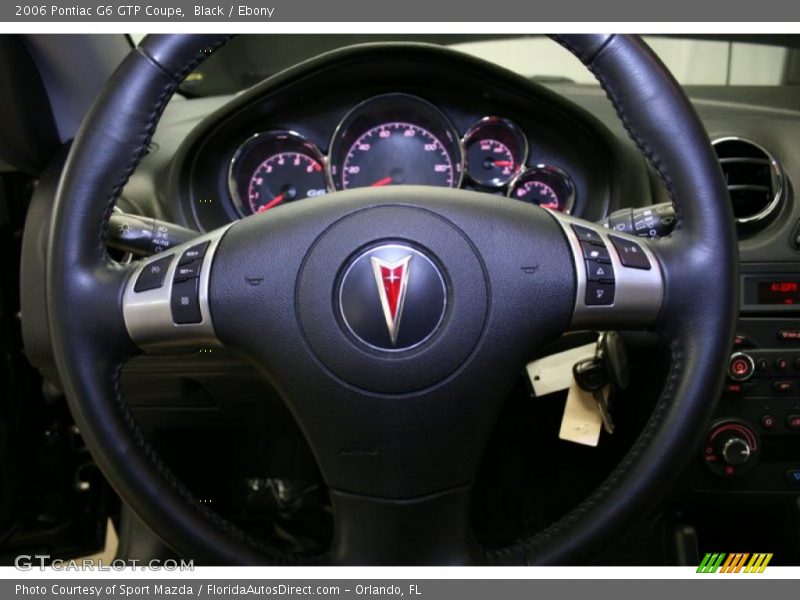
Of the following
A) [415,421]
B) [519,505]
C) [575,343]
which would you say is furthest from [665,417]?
[519,505]

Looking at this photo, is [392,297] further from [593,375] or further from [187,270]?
[593,375]

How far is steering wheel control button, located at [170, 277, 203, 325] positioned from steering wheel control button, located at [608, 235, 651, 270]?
449 millimetres

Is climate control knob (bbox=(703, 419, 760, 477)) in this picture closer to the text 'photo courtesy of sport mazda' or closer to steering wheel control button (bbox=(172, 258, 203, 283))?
the text 'photo courtesy of sport mazda'

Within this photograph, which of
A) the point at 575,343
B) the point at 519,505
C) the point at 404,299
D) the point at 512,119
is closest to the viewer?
the point at 404,299

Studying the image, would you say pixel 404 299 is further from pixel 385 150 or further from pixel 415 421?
A: pixel 385 150

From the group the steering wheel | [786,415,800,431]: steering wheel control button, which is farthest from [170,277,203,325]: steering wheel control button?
[786,415,800,431]: steering wheel control button

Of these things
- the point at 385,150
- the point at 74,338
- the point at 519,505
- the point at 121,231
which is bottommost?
the point at 519,505

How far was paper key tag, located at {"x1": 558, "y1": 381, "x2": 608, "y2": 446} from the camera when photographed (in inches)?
43.3

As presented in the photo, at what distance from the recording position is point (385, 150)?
1.34 metres

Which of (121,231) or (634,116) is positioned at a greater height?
(634,116)

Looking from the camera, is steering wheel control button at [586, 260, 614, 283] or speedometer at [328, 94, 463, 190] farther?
speedometer at [328, 94, 463, 190]

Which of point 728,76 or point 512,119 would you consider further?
point 728,76

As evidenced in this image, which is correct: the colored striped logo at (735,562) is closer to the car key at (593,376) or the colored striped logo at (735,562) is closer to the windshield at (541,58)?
the car key at (593,376)

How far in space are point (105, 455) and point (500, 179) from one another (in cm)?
83
